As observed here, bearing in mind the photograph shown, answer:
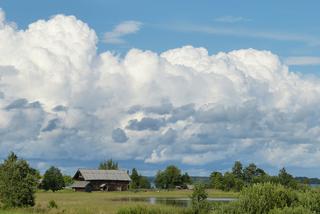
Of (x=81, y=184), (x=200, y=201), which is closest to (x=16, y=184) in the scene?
(x=200, y=201)

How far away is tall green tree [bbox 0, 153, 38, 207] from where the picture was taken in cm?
5784

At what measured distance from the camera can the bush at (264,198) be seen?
32506 mm

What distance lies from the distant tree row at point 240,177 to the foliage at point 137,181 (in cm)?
2236

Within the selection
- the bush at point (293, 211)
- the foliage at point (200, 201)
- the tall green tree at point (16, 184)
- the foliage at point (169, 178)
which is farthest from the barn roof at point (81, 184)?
the bush at point (293, 211)

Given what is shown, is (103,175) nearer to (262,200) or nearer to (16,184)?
(16,184)

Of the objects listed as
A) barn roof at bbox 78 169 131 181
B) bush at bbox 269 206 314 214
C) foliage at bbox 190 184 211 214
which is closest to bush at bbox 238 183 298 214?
bush at bbox 269 206 314 214

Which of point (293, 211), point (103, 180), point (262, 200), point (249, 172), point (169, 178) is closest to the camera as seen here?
point (293, 211)

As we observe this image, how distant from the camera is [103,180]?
5891 inches

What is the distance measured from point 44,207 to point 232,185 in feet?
316

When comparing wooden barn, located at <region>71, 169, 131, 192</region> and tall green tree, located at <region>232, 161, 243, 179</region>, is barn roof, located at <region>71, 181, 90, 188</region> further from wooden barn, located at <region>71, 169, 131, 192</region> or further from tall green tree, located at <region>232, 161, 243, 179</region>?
tall green tree, located at <region>232, 161, 243, 179</region>

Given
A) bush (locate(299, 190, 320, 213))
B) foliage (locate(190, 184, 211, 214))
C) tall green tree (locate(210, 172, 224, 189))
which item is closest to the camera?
bush (locate(299, 190, 320, 213))

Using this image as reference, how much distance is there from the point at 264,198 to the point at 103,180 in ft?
392

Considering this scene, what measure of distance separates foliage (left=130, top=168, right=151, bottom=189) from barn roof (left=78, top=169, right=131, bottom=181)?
1003 centimetres

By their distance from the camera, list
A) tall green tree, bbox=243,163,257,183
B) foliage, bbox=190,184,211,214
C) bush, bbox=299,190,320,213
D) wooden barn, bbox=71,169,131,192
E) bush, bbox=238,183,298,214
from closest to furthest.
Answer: bush, bbox=299,190,320,213 < bush, bbox=238,183,298,214 < foliage, bbox=190,184,211,214 < wooden barn, bbox=71,169,131,192 < tall green tree, bbox=243,163,257,183
